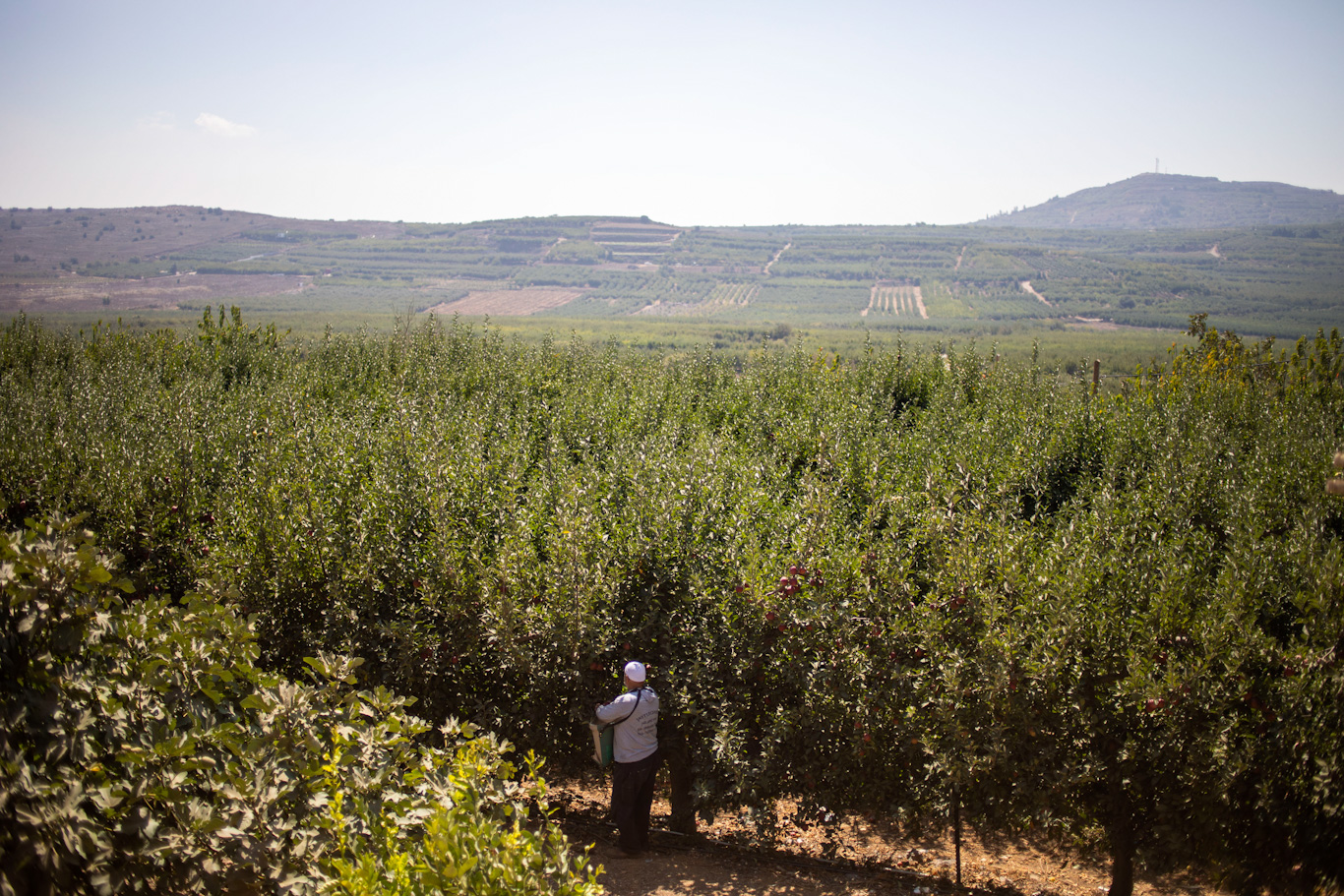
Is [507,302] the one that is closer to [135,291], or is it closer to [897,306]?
[135,291]

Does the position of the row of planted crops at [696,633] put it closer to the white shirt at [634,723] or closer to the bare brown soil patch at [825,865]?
the white shirt at [634,723]

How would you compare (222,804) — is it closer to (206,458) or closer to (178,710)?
(178,710)

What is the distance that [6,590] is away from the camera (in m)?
3.49

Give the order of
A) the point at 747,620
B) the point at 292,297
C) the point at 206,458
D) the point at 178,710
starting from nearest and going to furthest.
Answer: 1. the point at 178,710
2. the point at 747,620
3. the point at 206,458
4. the point at 292,297

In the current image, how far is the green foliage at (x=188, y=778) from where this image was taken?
10.9ft

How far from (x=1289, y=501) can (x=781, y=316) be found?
168 meters

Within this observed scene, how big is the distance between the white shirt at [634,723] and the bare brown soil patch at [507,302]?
144175 mm

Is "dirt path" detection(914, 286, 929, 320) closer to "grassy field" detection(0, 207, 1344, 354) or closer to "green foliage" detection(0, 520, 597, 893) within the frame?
"grassy field" detection(0, 207, 1344, 354)

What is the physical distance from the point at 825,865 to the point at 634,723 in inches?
128

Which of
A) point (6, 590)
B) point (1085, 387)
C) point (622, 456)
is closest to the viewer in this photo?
point (6, 590)

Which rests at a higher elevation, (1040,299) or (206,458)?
(1040,299)

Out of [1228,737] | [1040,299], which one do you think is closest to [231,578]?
[1228,737]

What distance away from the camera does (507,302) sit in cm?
17500

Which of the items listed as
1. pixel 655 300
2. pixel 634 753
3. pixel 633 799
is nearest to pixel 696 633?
pixel 634 753
